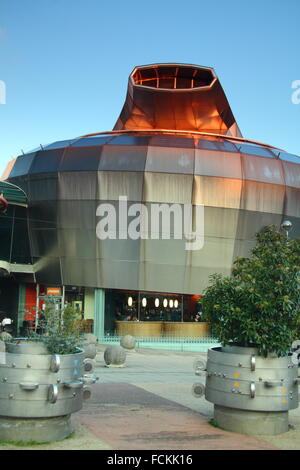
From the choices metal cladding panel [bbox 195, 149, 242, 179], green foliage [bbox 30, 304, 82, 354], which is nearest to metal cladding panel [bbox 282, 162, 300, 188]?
metal cladding panel [bbox 195, 149, 242, 179]

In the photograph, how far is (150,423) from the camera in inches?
423

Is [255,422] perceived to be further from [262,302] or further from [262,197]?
[262,197]

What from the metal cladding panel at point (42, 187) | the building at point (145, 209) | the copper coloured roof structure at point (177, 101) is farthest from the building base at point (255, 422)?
the copper coloured roof structure at point (177, 101)

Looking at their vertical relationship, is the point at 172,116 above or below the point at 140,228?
above

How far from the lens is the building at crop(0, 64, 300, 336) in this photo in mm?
33406

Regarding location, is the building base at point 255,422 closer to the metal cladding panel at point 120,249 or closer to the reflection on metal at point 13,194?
the metal cladding panel at point 120,249

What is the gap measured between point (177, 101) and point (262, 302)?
109 ft

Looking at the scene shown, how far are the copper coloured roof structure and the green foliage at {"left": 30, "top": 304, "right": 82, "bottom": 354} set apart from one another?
3339cm

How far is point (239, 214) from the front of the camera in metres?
34.2

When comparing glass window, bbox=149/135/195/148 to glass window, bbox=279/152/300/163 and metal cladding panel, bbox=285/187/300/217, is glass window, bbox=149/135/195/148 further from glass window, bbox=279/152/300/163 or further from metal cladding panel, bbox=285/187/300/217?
metal cladding panel, bbox=285/187/300/217

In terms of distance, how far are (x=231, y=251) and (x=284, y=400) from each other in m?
24.8

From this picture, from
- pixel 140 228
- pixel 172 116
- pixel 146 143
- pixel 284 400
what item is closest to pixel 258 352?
pixel 284 400

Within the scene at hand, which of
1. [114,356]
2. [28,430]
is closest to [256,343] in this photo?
[28,430]
